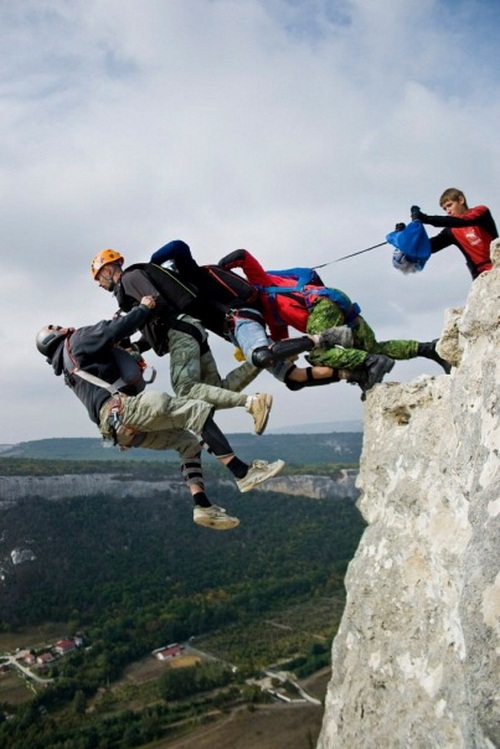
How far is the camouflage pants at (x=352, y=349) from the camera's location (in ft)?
20.8

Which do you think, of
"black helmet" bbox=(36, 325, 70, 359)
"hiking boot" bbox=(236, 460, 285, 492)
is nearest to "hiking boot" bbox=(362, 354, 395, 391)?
"hiking boot" bbox=(236, 460, 285, 492)

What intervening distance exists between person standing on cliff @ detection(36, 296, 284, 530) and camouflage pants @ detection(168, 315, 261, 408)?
0.26 meters

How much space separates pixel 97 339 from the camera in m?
6.25

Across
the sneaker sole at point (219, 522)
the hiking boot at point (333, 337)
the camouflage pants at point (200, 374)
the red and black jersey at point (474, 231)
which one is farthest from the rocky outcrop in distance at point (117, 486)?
the hiking boot at point (333, 337)

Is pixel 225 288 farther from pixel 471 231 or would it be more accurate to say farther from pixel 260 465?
pixel 471 231

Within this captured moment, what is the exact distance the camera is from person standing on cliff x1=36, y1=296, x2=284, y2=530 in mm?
6137

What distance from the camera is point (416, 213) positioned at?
665 centimetres

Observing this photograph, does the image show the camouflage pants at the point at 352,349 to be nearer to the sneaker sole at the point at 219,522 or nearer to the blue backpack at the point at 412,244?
the blue backpack at the point at 412,244

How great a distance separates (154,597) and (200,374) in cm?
9441

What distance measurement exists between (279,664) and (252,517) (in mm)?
51327

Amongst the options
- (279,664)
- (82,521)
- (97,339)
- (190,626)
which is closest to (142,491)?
(82,521)

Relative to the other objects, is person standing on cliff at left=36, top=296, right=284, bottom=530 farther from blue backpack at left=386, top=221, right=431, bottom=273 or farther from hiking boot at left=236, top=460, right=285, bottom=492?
blue backpack at left=386, top=221, right=431, bottom=273

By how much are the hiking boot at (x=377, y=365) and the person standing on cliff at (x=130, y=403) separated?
1.33 m

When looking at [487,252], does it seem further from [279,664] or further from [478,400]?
[279,664]
